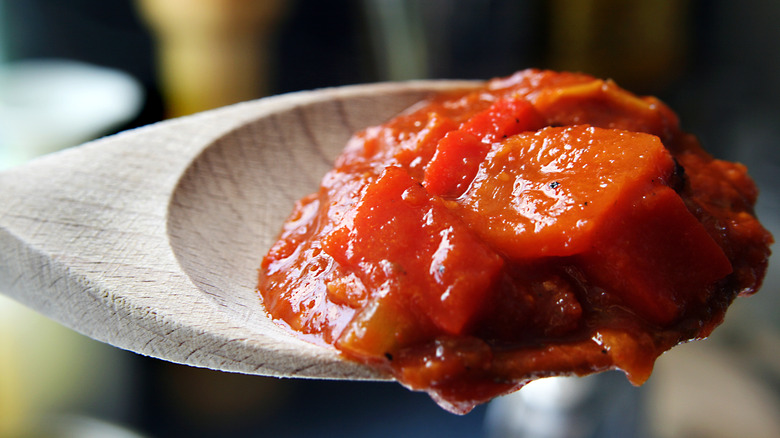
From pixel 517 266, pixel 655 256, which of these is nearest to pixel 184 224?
pixel 517 266

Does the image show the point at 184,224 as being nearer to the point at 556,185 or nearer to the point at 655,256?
the point at 556,185

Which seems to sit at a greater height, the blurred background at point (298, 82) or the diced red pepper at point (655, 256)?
the diced red pepper at point (655, 256)

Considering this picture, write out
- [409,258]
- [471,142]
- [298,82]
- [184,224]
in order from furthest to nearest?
[298,82], [184,224], [471,142], [409,258]

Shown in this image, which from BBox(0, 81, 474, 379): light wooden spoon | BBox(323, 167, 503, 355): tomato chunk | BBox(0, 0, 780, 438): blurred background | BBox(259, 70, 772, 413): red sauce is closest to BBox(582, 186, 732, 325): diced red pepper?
BBox(259, 70, 772, 413): red sauce

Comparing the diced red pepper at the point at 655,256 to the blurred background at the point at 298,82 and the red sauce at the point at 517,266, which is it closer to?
the red sauce at the point at 517,266

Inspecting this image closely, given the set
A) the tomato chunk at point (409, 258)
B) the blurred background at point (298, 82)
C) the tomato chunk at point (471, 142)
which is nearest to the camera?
the tomato chunk at point (409, 258)

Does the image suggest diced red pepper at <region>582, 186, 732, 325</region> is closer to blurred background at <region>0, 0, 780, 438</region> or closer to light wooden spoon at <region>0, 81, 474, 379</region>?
light wooden spoon at <region>0, 81, 474, 379</region>

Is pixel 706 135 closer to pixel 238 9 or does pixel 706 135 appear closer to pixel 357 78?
pixel 357 78

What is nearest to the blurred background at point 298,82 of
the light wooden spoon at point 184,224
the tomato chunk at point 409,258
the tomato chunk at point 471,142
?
the light wooden spoon at point 184,224
